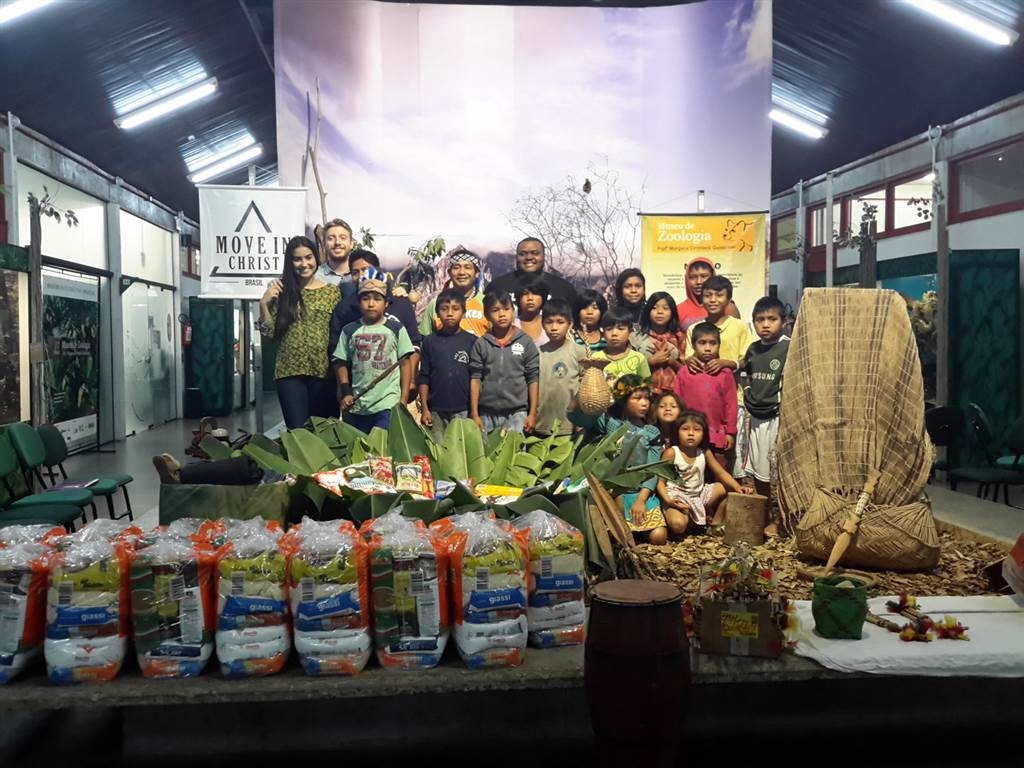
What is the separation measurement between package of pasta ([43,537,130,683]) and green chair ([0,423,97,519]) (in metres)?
3.12

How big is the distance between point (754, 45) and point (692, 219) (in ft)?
4.08

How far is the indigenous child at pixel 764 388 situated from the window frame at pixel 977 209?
5.09m

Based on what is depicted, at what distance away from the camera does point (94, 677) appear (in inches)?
87.4

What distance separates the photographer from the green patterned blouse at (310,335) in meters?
5.86

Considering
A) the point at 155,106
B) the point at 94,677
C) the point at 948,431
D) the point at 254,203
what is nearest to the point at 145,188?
the point at 155,106

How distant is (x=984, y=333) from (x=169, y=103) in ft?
27.8

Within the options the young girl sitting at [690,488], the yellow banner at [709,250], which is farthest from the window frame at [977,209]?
the young girl sitting at [690,488]

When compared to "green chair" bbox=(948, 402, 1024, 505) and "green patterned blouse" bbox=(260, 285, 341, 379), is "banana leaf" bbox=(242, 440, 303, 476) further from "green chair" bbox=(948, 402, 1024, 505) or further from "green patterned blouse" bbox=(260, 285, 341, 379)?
"green chair" bbox=(948, 402, 1024, 505)

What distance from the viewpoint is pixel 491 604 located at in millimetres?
2285

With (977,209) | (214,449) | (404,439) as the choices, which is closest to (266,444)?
(214,449)

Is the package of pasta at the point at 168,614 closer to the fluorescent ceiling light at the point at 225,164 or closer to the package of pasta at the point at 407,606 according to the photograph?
the package of pasta at the point at 407,606

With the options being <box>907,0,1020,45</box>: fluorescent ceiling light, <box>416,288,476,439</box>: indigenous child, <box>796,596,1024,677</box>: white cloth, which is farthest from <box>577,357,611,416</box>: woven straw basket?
<box>907,0,1020,45</box>: fluorescent ceiling light

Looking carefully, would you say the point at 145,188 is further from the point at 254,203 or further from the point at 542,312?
the point at 542,312

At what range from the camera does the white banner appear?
5750 millimetres
